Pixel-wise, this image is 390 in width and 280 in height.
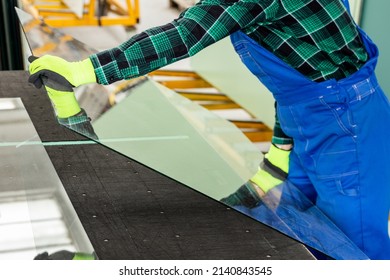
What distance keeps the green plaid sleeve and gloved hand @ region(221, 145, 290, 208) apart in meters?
0.35

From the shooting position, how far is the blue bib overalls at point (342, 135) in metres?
1.58

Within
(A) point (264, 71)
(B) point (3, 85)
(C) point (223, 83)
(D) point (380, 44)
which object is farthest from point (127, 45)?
(C) point (223, 83)

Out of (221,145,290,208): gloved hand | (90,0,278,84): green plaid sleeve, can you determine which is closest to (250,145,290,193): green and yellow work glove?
(221,145,290,208): gloved hand

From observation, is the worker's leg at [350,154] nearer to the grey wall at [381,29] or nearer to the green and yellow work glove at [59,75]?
the green and yellow work glove at [59,75]

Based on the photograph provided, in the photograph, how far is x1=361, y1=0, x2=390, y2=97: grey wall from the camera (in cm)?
246

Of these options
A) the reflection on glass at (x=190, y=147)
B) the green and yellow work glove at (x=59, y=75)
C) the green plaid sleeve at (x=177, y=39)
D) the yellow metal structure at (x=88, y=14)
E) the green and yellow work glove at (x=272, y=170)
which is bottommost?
the yellow metal structure at (x=88, y=14)

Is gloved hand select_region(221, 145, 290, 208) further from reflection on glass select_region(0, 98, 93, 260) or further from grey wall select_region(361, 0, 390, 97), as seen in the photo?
grey wall select_region(361, 0, 390, 97)

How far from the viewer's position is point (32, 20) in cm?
203

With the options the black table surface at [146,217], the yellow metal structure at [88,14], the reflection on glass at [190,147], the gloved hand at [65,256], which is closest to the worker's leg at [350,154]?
the reflection on glass at [190,147]

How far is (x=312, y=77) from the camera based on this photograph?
1.60 m

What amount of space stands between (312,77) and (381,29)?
1025 mm

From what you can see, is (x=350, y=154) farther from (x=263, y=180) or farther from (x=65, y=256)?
(x=65, y=256)

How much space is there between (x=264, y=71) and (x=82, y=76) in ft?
1.61

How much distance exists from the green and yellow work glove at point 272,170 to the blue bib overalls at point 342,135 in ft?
0.30
